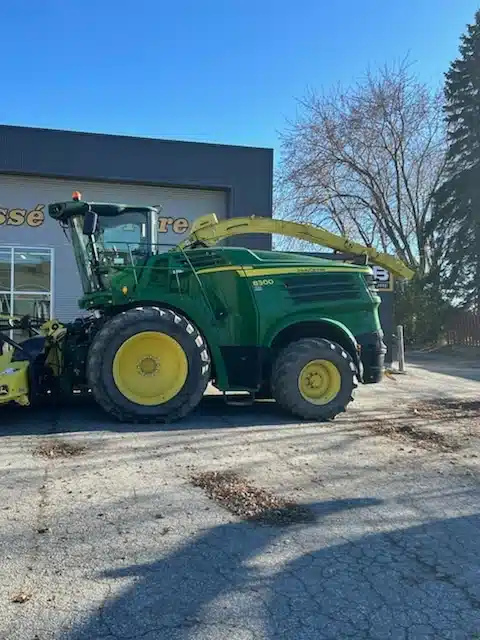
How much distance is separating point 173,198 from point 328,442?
36.5 ft

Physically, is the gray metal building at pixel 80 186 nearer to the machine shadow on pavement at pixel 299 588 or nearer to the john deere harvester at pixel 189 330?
the john deere harvester at pixel 189 330

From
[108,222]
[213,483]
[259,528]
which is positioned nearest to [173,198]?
[108,222]

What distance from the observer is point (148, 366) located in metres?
8.22

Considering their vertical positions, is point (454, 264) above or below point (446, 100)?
below

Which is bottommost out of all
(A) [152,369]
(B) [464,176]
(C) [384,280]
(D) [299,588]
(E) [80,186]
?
(D) [299,588]

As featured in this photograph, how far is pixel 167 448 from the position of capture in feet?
22.4

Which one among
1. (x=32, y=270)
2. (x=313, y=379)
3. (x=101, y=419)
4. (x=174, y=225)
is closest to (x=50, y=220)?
(x=32, y=270)

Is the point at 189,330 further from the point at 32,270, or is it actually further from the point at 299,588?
the point at 32,270

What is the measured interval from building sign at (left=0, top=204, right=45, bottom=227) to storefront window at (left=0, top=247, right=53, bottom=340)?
0.66 meters

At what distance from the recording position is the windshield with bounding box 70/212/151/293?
8992mm

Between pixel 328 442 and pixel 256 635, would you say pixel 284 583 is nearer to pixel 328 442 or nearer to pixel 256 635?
pixel 256 635

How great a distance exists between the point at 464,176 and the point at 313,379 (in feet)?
77.6

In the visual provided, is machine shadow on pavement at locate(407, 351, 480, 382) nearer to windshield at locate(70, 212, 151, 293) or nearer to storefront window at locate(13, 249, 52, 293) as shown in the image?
windshield at locate(70, 212, 151, 293)

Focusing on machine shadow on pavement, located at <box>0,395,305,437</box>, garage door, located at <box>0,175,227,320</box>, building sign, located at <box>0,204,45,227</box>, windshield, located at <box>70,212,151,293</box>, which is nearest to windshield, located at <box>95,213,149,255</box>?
windshield, located at <box>70,212,151,293</box>
